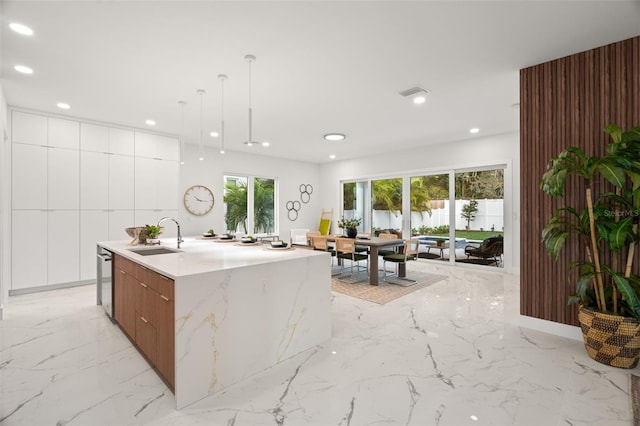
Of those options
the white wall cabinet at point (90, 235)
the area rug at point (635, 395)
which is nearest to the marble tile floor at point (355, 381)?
the area rug at point (635, 395)

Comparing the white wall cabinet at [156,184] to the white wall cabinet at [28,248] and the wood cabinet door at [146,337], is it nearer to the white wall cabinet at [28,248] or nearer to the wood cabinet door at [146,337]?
the white wall cabinet at [28,248]

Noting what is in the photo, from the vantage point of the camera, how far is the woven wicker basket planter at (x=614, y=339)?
7.46ft

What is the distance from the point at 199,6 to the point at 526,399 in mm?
3561

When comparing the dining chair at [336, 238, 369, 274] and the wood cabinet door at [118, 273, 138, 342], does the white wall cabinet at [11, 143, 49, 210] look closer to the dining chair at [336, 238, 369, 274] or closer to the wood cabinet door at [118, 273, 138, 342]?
the wood cabinet door at [118, 273, 138, 342]

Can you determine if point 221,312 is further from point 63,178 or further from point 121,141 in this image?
point 121,141

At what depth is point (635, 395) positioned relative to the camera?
6.59 feet

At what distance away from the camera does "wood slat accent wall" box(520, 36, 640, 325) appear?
2635 millimetres

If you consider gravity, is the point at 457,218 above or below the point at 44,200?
below

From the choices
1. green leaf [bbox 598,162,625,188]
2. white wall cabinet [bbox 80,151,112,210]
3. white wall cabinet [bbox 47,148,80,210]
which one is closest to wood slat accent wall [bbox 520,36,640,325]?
green leaf [bbox 598,162,625,188]

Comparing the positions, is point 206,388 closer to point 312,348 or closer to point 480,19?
point 312,348

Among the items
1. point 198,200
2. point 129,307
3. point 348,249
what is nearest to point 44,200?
point 198,200

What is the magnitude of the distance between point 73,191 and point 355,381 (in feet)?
17.0

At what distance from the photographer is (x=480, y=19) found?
93.1 inches

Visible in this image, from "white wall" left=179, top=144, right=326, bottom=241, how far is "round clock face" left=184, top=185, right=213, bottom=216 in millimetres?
91
